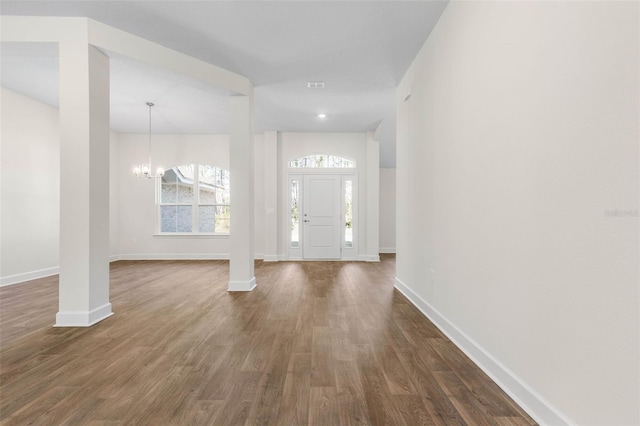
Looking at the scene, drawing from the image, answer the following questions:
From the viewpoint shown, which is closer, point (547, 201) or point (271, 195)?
point (547, 201)

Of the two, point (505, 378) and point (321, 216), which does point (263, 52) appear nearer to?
point (505, 378)

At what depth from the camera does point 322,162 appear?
24.1ft

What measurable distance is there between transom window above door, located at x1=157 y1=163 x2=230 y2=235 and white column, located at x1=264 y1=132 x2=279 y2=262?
1.10 meters

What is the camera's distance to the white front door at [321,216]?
726 cm

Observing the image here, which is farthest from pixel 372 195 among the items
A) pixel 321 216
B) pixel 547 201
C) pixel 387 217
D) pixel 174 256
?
pixel 547 201

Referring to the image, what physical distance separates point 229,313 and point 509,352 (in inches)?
100

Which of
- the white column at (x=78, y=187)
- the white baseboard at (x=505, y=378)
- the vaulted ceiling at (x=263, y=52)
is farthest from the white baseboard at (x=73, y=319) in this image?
the white baseboard at (x=505, y=378)

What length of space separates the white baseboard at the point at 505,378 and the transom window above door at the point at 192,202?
5.90 meters

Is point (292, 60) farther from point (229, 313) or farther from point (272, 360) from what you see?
point (272, 360)

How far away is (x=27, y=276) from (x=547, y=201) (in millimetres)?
6842

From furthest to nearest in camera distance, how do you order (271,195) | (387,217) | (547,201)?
(387,217)
(271,195)
(547,201)

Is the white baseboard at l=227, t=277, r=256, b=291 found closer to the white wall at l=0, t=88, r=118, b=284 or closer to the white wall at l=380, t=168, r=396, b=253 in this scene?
the white wall at l=0, t=88, r=118, b=284

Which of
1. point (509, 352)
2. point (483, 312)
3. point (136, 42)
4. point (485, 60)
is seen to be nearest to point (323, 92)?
point (136, 42)

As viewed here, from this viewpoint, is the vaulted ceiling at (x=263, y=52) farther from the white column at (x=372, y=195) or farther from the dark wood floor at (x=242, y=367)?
the dark wood floor at (x=242, y=367)
